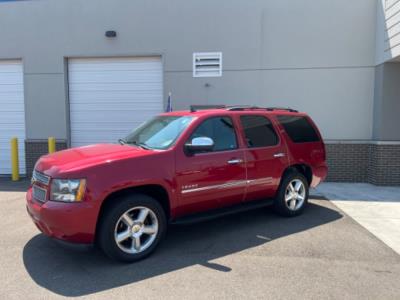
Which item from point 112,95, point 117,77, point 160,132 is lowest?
point 160,132

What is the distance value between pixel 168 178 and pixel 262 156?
1.77 meters

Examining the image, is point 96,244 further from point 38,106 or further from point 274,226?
point 38,106

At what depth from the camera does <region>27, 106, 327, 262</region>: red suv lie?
151 inches

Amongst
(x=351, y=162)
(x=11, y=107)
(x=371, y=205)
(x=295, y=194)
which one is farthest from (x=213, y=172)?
(x=11, y=107)

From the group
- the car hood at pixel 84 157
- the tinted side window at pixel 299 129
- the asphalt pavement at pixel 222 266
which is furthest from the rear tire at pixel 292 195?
the car hood at pixel 84 157

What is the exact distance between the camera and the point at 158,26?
31.8 ft

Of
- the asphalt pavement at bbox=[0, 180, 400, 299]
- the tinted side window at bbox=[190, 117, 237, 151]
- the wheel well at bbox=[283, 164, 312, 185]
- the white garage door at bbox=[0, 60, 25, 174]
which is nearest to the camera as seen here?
the asphalt pavement at bbox=[0, 180, 400, 299]

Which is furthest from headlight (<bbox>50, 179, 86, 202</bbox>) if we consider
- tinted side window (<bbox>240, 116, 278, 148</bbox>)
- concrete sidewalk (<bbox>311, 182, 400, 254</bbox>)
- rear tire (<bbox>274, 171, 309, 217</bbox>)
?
concrete sidewalk (<bbox>311, 182, 400, 254</bbox>)

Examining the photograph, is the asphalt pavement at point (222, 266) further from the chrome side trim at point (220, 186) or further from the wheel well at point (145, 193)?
the chrome side trim at point (220, 186)

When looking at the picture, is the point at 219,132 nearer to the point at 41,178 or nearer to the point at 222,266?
the point at 222,266

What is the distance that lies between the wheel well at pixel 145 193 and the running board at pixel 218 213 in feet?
0.80

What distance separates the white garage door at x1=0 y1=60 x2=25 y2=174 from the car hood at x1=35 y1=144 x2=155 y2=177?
6892 mm

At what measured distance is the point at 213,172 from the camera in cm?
474

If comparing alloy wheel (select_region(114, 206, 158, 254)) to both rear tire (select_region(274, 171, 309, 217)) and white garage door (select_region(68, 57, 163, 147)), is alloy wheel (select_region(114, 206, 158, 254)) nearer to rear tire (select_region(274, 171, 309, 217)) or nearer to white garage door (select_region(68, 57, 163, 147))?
rear tire (select_region(274, 171, 309, 217))
